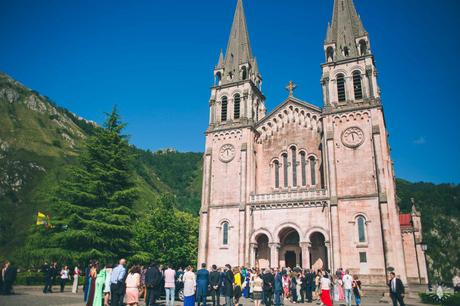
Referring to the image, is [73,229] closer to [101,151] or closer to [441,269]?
[101,151]

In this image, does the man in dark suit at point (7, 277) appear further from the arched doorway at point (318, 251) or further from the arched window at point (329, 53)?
the arched window at point (329, 53)

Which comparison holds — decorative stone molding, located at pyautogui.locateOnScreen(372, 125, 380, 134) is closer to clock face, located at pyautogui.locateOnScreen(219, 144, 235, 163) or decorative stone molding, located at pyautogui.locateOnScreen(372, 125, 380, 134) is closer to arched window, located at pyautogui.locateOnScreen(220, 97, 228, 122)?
clock face, located at pyautogui.locateOnScreen(219, 144, 235, 163)

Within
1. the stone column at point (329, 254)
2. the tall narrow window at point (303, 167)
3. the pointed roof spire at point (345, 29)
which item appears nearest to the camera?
the stone column at point (329, 254)

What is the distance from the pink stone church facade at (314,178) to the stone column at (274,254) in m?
0.10

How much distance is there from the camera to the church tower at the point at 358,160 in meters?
29.7

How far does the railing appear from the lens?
33.4m

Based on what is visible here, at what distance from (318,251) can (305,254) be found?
8.61 feet

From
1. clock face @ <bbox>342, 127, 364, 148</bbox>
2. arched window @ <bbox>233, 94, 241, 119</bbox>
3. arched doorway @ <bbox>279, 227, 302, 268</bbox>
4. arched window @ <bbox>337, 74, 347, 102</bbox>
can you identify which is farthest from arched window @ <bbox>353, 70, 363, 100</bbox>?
arched doorway @ <bbox>279, 227, 302, 268</bbox>

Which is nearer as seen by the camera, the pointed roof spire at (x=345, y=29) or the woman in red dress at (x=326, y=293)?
the woman in red dress at (x=326, y=293)

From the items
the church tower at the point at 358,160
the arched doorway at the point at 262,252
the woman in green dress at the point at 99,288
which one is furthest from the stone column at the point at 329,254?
the woman in green dress at the point at 99,288

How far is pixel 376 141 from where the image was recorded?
3241cm

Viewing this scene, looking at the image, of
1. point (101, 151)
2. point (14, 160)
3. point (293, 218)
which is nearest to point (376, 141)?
point (293, 218)

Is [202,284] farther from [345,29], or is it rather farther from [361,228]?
[345,29]

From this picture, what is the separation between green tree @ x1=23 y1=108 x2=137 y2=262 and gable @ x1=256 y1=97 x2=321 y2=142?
15891 millimetres
